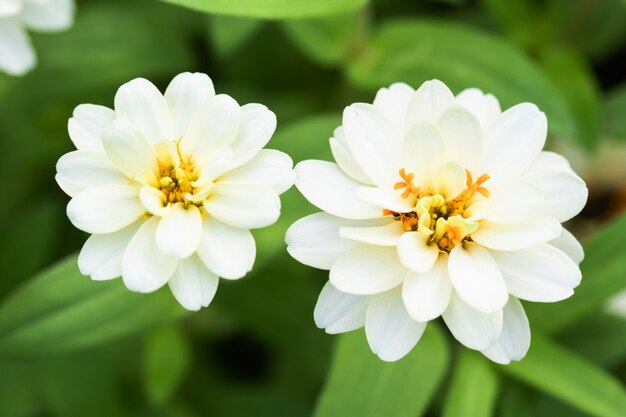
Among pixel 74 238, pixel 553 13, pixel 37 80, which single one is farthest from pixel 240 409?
pixel 553 13

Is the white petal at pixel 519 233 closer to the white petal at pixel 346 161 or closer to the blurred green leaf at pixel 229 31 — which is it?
the white petal at pixel 346 161

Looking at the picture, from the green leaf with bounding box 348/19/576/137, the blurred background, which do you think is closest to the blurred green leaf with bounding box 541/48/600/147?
the blurred background

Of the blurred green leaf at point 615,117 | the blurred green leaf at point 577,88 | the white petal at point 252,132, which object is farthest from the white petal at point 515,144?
the blurred green leaf at point 615,117

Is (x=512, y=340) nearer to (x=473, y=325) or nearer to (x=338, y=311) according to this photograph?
(x=473, y=325)

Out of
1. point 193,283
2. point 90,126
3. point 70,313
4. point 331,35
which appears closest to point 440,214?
point 193,283

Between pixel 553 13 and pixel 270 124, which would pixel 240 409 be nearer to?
pixel 270 124

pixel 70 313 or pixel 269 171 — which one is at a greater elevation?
pixel 269 171
